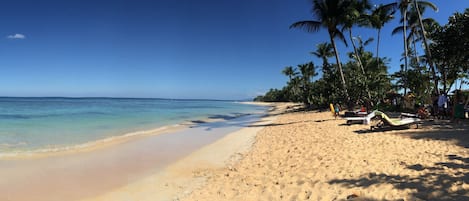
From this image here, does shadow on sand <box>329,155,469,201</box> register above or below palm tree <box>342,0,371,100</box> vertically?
below

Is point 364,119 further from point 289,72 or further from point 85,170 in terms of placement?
point 289,72

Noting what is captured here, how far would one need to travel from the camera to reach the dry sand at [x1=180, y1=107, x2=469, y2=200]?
4.04m

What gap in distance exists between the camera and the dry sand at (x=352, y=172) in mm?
4043

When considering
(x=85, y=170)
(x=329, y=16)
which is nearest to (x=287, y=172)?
(x=85, y=170)

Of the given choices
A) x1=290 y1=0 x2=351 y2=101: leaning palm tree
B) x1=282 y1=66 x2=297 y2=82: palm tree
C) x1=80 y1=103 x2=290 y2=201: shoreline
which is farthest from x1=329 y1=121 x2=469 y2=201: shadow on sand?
x1=282 y1=66 x2=297 y2=82: palm tree

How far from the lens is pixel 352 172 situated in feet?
16.3

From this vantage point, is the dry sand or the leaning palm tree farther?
the leaning palm tree

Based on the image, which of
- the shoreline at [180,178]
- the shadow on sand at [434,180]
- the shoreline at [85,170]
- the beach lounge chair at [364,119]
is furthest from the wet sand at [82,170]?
the beach lounge chair at [364,119]

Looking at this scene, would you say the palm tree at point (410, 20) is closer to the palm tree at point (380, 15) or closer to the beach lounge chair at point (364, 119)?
the palm tree at point (380, 15)

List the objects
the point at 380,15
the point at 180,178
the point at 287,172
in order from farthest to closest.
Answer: the point at 380,15 → the point at 180,178 → the point at 287,172

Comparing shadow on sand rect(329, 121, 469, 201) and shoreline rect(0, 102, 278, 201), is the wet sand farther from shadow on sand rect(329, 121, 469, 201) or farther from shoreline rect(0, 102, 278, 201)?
shadow on sand rect(329, 121, 469, 201)

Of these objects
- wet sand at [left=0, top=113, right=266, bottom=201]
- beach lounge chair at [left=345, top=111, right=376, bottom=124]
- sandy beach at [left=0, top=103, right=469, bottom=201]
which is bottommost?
wet sand at [left=0, top=113, right=266, bottom=201]

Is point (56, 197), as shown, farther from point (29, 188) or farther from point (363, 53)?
point (363, 53)

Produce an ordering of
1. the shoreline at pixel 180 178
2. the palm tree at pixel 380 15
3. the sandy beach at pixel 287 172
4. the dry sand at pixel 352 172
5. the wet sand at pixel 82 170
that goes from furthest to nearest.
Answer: the palm tree at pixel 380 15 → the wet sand at pixel 82 170 → the shoreline at pixel 180 178 → the sandy beach at pixel 287 172 → the dry sand at pixel 352 172
